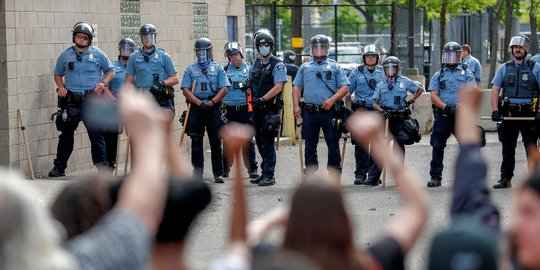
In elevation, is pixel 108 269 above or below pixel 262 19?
below

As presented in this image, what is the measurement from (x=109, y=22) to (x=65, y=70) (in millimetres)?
2573

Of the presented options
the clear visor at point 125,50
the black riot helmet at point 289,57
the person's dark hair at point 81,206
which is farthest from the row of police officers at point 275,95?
the person's dark hair at point 81,206

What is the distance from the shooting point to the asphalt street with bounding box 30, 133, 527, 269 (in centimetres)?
1043

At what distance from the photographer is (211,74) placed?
51.1 feet

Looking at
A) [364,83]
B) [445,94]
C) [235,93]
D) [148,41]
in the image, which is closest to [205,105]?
[235,93]

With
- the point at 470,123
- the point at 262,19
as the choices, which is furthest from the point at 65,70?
the point at 262,19

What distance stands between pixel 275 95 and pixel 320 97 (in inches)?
26.3

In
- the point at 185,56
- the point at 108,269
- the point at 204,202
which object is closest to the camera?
the point at 108,269

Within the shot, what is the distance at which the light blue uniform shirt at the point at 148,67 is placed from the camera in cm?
1589

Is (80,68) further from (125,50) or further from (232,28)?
(232,28)

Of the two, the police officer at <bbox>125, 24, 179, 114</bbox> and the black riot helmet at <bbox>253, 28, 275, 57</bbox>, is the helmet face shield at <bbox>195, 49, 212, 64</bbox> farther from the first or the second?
the black riot helmet at <bbox>253, 28, 275, 57</bbox>

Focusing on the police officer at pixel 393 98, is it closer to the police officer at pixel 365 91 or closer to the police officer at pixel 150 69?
the police officer at pixel 365 91

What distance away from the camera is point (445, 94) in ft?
49.6

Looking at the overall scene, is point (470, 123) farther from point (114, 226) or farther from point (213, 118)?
point (213, 118)
